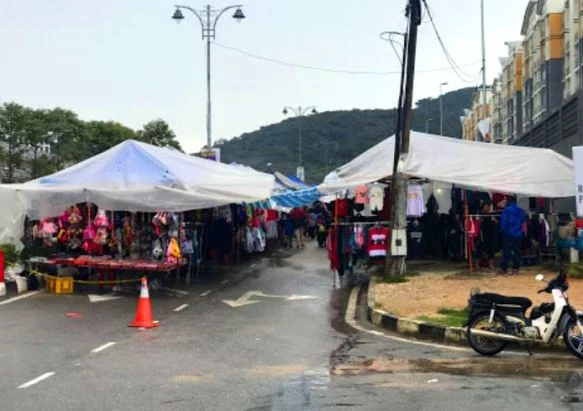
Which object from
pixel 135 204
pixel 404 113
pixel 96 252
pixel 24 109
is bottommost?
pixel 96 252

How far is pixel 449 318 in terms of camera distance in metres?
11.4

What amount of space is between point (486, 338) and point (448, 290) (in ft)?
16.9

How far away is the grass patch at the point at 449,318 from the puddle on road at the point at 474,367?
67.7 inches

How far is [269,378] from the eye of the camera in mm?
8094

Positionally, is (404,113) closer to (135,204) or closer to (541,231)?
(541,231)

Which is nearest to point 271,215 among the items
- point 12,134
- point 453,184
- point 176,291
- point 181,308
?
point 453,184

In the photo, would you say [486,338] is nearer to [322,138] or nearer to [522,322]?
[522,322]

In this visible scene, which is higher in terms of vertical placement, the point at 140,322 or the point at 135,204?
the point at 135,204

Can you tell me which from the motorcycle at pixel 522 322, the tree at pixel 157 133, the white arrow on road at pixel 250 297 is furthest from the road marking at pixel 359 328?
the tree at pixel 157 133

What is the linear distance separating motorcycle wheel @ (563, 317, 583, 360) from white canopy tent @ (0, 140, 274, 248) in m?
9.58

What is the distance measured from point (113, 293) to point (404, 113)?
7635mm

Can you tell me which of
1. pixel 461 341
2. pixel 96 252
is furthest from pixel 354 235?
pixel 461 341

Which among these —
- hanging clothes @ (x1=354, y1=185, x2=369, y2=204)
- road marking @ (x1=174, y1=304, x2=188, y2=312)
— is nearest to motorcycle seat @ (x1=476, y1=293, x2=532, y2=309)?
road marking @ (x1=174, y1=304, x2=188, y2=312)

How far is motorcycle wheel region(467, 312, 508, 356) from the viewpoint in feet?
30.9
